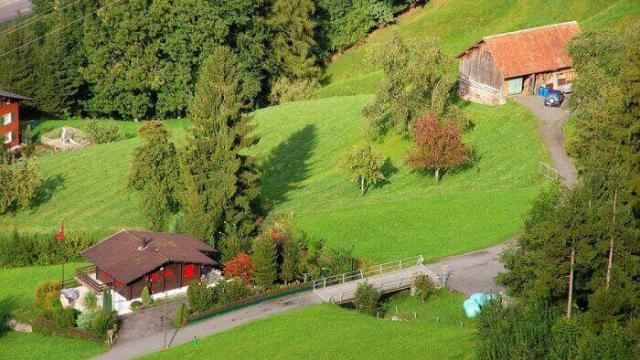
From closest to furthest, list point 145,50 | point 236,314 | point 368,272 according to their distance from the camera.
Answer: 1. point 236,314
2. point 368,272
3. point 145,50

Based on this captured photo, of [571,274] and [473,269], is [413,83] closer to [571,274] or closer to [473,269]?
[473,269]

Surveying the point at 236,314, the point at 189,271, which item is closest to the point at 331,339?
the point at 236,314

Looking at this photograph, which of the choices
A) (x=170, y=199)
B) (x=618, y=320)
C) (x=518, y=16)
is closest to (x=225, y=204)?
(x=170, y=199)

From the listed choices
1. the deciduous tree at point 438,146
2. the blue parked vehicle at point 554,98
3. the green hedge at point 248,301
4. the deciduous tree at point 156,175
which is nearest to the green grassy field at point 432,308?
the green hedge at point 248,301

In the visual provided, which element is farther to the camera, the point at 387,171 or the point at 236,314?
the point at 387,171

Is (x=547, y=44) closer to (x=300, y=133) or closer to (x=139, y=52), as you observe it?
(x=300, y=133)

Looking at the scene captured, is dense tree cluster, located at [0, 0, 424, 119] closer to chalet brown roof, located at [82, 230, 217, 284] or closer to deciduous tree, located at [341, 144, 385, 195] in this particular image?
deciduous tree, located at [341, 144, 385, 195]
